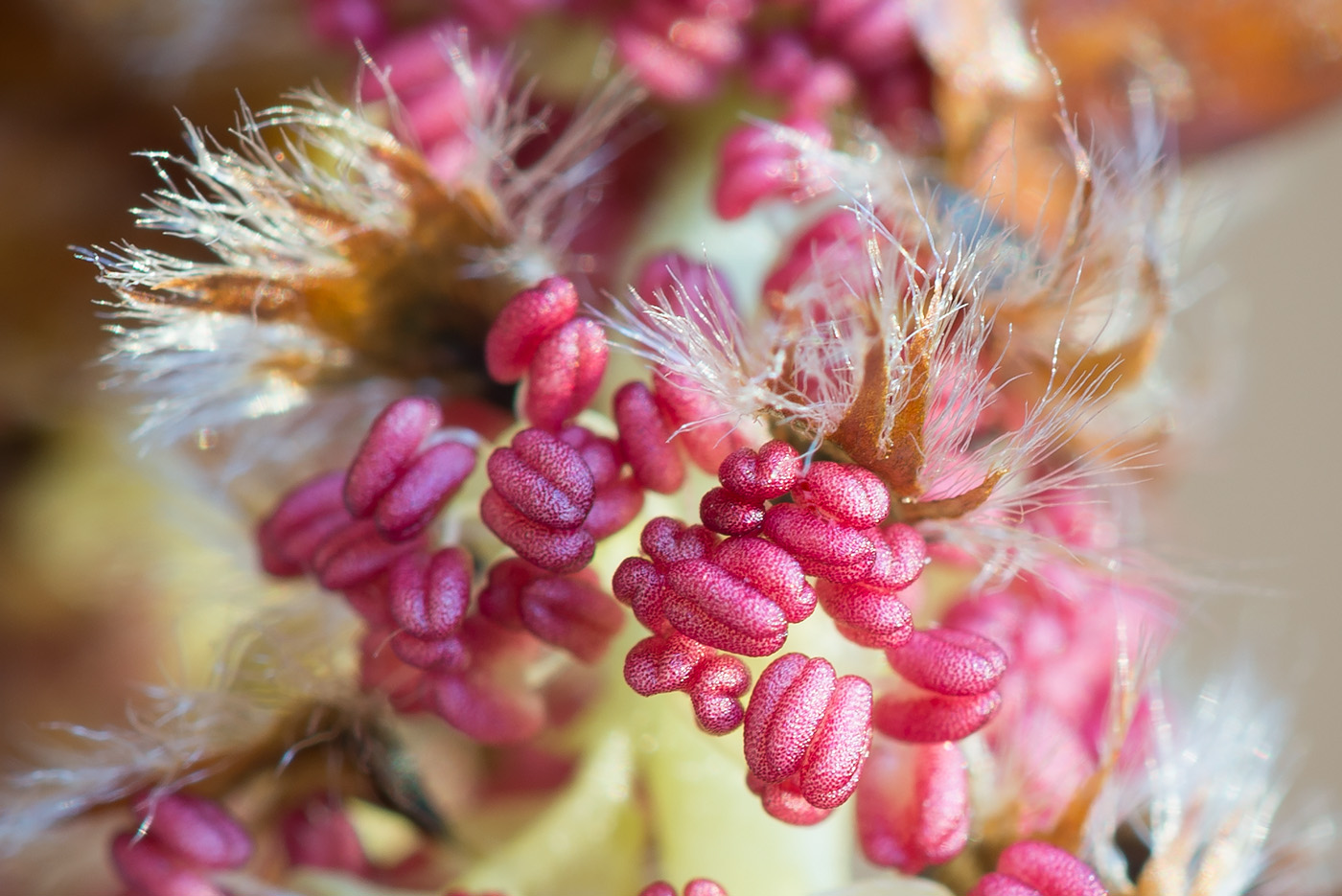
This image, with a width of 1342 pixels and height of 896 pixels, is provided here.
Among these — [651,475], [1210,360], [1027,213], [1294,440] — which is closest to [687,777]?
[651,475]

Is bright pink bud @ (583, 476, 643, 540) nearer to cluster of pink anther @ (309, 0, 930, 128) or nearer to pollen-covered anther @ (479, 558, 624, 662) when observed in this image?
pollen-covered anther @ (479, 558, 624, 662)

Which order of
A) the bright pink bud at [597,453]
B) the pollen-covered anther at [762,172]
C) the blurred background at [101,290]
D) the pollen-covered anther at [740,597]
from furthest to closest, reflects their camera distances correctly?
the blurred background at [101,290] < the pollen-covered anther at [762,172] < the bright pink bud at [597,453] < the pollen-covered anther at [740,597]

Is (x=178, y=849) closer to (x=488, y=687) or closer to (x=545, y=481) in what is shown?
(x=488, y=687)

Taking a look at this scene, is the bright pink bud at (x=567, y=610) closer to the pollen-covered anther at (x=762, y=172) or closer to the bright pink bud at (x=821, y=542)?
the bright pink bud at (x=821, y=542)

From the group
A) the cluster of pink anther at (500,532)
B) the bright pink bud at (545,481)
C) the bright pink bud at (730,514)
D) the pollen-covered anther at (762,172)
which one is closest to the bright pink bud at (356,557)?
the cluster of pink anther at (500,532)

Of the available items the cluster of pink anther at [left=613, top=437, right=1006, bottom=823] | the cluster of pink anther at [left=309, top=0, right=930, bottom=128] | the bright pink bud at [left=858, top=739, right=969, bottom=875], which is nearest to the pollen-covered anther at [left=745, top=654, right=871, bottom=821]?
the cluster of pink anther at [left=613, top=437, right=1006, bottom=823]
